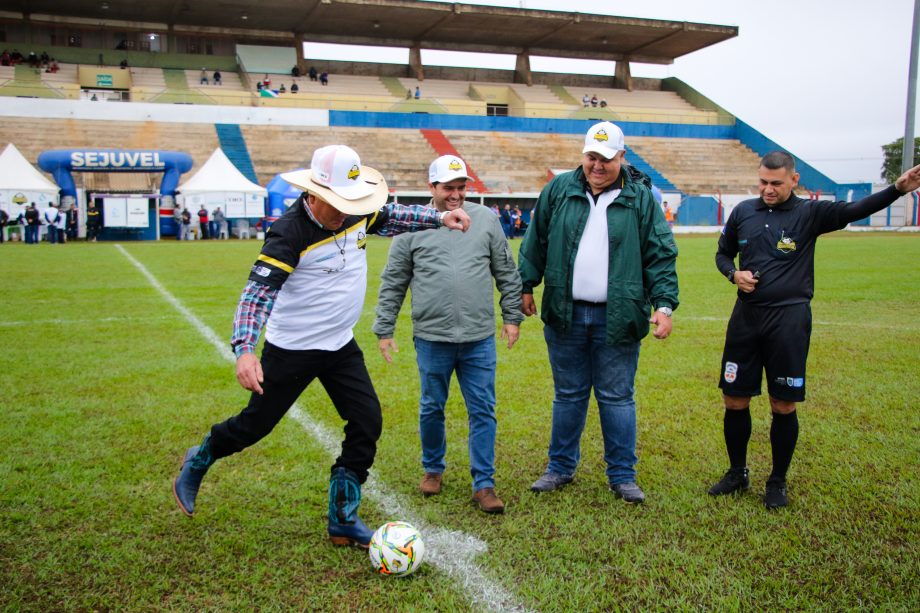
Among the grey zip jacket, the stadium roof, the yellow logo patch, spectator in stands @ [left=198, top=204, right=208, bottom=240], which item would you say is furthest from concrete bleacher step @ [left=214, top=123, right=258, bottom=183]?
the yellow logo patch

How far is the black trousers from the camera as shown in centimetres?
400

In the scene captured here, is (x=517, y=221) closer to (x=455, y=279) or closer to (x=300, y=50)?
(x=300, y=50)

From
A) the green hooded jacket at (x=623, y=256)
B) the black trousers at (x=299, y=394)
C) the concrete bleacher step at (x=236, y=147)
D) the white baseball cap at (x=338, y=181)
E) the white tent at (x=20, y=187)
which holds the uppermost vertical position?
the concrete bleacher step at (x=236, y=147)

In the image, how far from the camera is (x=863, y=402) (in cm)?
659

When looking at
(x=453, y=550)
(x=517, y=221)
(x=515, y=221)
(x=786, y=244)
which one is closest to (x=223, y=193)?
(x=515, y=221)

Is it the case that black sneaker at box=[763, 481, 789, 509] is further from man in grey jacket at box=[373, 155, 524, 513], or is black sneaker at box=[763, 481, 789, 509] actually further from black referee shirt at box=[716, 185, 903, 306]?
man in grey jacket at box=[373, 155, 524, 513]

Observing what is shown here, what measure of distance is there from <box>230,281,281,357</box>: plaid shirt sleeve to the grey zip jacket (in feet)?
3.71

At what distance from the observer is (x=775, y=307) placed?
4535 mm

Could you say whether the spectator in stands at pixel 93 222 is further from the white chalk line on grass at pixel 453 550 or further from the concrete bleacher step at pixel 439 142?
the white chalk line on grass at pixel 453 550

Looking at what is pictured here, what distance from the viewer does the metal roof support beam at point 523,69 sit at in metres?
55.3

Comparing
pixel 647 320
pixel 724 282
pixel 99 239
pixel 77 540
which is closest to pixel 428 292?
pixel 647 320

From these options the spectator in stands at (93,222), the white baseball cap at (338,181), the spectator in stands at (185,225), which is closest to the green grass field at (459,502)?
the white baseball cap at (338,181)

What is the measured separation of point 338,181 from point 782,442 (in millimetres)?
2947

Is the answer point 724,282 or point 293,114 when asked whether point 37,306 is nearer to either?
point 724,282
